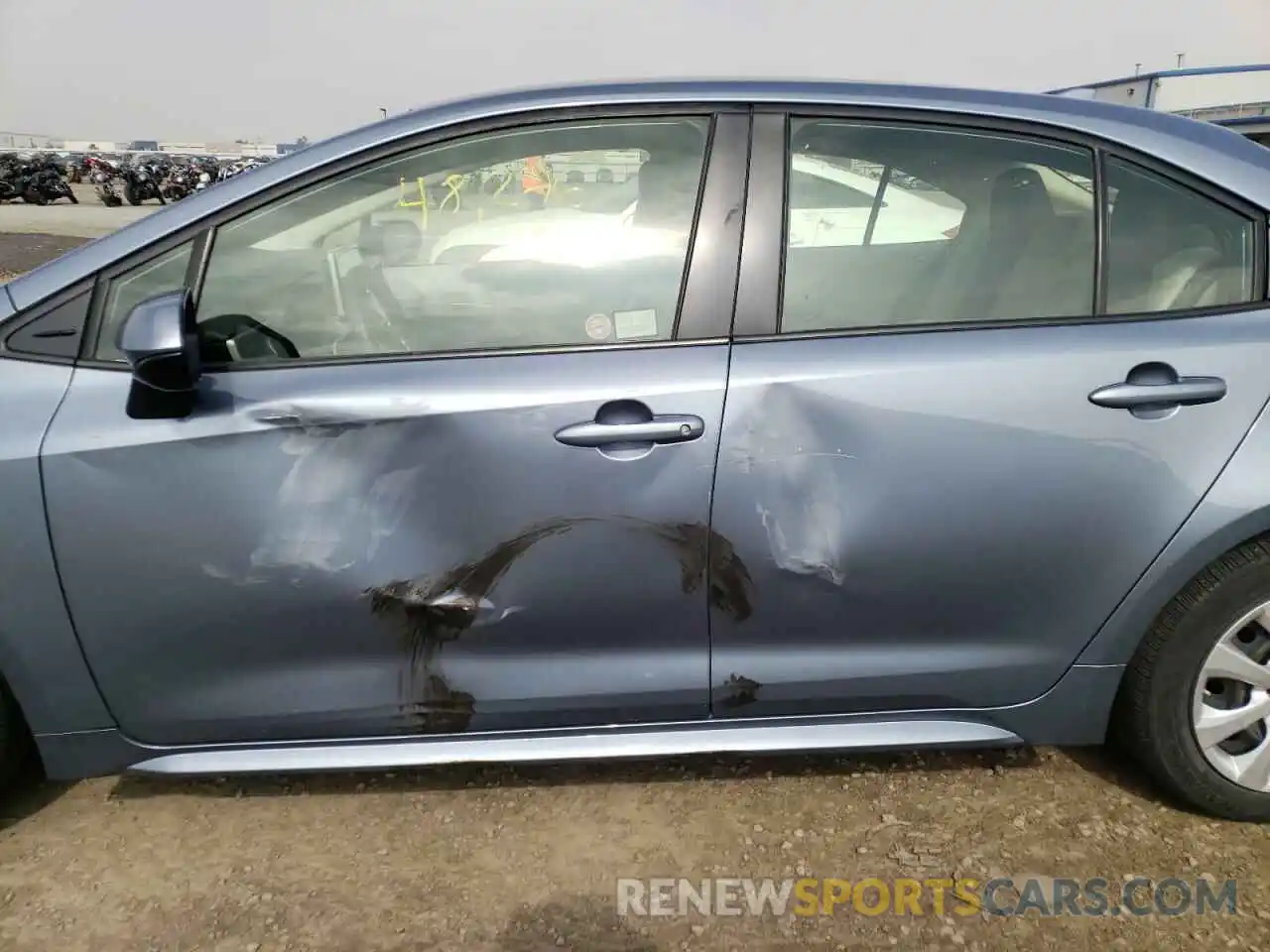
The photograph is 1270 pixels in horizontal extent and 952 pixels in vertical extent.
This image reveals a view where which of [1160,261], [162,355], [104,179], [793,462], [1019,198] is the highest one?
[104,179]

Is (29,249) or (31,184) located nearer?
(29,249)

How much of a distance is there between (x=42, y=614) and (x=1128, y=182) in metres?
2.54

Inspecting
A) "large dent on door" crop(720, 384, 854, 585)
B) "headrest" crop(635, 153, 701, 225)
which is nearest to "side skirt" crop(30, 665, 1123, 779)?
"large dent on door" crop(720, 384, 854, 585)

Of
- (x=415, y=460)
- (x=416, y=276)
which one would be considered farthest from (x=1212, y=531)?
(x=416, y=276)

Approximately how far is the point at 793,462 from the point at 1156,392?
2.58ft

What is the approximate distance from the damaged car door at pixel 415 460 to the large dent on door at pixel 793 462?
9 centimetres

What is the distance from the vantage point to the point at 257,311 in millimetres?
1888

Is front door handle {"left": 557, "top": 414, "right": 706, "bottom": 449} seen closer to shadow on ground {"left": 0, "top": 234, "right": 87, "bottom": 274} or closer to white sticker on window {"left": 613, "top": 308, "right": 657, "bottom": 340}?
white sticker on window {"left": 613, "top": 308, "right": 657, "bottom": 340}

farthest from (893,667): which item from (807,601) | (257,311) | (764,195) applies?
(257,311)

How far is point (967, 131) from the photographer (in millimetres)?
1966

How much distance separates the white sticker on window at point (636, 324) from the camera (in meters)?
1.86

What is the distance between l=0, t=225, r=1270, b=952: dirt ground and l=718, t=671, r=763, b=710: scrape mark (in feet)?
1.20

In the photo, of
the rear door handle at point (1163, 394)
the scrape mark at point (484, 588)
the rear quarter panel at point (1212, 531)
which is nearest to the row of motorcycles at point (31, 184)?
the scrape mark at point (484, 588)

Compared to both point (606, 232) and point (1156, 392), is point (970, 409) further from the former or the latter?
point (606, 232)
